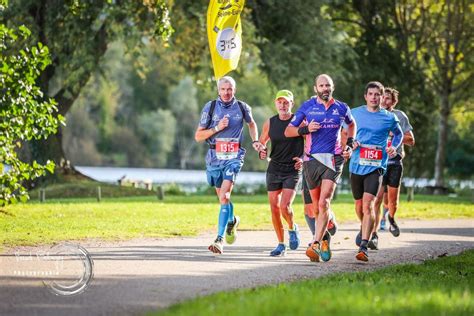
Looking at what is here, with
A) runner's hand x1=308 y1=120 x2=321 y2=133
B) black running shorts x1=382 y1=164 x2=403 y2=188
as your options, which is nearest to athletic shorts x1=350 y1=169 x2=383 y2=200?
runner's hand x1=308 y1=120 x2=321 y2=133

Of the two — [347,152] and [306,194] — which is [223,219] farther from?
Answer: [347,152]

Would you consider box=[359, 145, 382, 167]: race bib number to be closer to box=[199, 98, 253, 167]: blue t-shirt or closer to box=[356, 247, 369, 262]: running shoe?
box=[356, 247, 369, 262]: running shoe

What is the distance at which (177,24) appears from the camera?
105ft

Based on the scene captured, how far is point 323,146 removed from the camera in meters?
12.5

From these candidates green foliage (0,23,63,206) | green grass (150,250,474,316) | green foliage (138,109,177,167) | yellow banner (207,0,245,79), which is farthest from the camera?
green foliage (138,109,177,167)

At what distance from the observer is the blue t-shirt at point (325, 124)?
12.4 meters

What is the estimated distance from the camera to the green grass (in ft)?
25.2

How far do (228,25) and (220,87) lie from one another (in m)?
5.92

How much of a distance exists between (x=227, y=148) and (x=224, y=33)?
6066 mm

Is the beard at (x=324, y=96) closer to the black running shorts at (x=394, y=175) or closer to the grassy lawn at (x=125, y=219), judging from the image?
the black running shorts at (x=394, y=175)

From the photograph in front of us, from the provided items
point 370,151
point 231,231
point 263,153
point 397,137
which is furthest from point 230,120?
point 397,137

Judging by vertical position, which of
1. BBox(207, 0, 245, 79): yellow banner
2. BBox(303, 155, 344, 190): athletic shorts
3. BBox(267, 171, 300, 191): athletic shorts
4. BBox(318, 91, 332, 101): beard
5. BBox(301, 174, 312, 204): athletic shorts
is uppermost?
BBox(207, 0, 245, 79): yellow banner

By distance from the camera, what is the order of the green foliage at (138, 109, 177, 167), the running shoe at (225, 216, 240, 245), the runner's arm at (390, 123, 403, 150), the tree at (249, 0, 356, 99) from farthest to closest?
the green foliage at (138, 109, 177, 167), the tree at (249, 0, 356, 99), the runner's arm at (390, 123, 403, 150), the running shoe at (225, 216, 240, 245)

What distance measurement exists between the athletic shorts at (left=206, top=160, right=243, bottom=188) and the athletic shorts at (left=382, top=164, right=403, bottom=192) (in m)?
4.19
